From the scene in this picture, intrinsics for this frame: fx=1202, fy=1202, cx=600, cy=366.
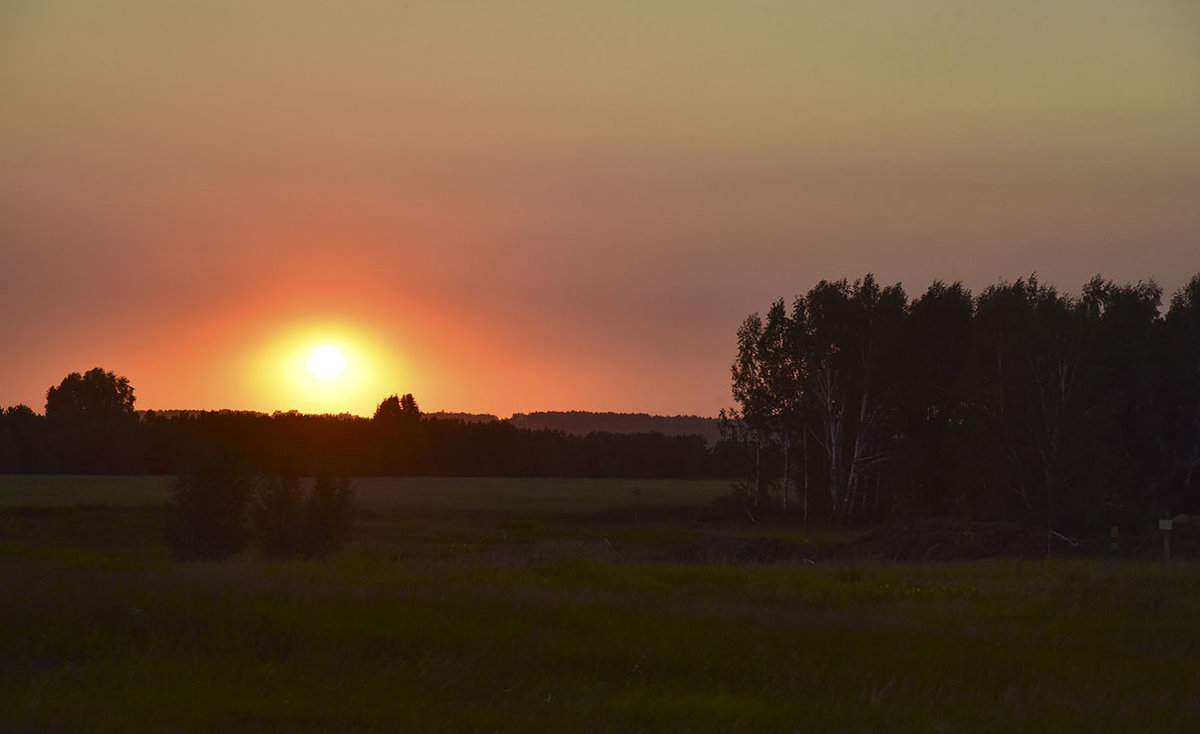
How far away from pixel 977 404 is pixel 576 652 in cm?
4445

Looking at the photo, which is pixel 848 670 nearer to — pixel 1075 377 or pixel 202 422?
pixel 1075 377

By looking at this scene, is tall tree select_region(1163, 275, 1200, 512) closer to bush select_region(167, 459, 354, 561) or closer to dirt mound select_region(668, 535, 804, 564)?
dirt mound select_region(668, 535, 804, 564)

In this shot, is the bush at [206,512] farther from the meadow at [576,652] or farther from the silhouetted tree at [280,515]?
the meadow at [576,652]

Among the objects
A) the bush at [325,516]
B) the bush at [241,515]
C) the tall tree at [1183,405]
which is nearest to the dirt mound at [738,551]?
the bush at [325,516]

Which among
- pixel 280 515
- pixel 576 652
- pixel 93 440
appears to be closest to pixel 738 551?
pixel 280 515

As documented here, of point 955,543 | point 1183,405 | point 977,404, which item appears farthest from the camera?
point 1183,405

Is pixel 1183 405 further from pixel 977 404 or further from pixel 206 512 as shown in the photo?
pixel 206 512

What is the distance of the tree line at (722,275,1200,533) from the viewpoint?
53.2 meters

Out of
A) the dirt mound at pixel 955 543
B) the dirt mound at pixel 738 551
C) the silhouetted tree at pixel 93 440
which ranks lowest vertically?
the dirt mound at pixel 738 551

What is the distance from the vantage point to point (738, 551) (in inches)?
1572

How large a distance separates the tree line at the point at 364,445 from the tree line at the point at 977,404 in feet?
190

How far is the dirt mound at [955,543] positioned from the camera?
3734 centimetres

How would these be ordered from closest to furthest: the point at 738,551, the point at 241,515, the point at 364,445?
1. the point at 241,515
2. the point at 738,551
3. the point at 364,445

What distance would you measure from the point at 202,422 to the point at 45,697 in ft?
389
